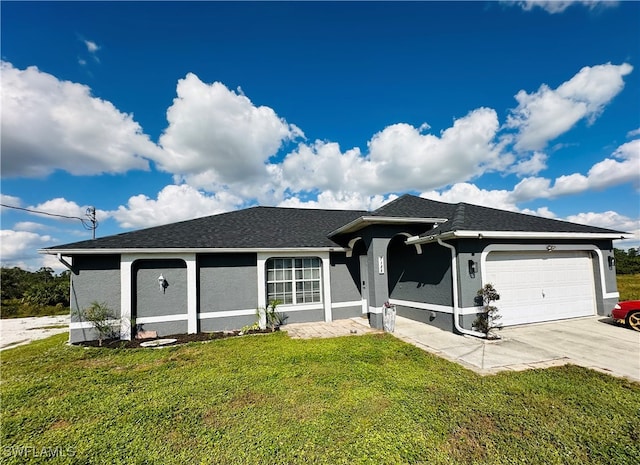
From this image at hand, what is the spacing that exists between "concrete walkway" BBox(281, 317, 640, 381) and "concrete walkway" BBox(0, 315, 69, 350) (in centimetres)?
1003

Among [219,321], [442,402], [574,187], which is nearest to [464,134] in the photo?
[442,402]

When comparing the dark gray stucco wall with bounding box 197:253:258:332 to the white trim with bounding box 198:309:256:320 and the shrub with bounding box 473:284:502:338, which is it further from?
the shrub with bounding box 473:284:502:338

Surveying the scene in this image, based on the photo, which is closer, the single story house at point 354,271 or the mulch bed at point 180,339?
the mulch bed at point 180,339

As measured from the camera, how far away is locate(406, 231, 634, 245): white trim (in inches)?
303

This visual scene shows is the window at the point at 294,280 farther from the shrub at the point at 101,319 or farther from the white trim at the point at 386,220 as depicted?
the shrub at the point at 101,319

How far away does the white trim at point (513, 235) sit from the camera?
7694mm

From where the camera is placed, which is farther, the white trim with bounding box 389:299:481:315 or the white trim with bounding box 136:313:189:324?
the white trim with bounding box 136:313:189:324

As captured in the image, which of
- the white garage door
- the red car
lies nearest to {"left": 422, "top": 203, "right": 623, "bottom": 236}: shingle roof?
the white garage door

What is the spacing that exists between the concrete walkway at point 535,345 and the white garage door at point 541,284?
38cm

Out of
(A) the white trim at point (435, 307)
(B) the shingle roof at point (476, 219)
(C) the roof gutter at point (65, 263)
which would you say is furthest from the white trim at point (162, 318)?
(A) the white trim at point (435, 307)

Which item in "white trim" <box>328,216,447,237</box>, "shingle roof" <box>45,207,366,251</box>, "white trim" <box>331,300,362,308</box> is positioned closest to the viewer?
"white trim" <box>328,216,447,237</box>

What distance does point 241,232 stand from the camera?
11.1 meters

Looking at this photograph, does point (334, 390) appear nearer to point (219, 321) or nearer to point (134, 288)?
point (219, 321)

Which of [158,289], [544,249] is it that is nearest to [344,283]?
[158,289]
